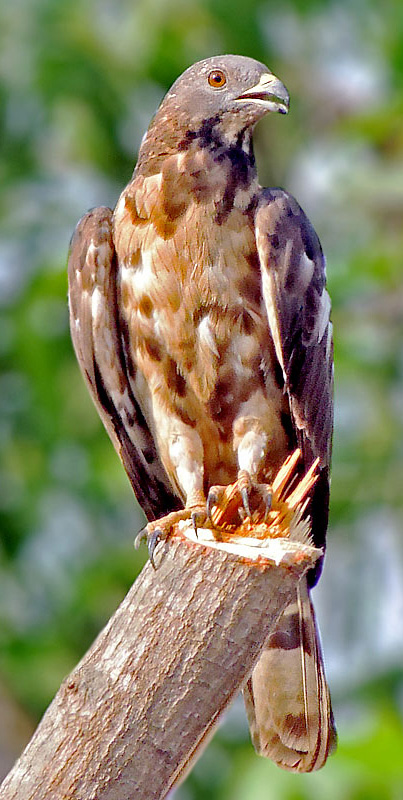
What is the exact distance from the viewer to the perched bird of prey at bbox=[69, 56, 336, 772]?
344cm

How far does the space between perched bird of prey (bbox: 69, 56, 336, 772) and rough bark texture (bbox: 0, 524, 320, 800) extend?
1.01 metres

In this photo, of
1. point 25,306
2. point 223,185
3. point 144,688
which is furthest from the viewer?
point 25,306

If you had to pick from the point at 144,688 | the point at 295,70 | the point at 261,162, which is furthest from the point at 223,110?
the point at 295,70

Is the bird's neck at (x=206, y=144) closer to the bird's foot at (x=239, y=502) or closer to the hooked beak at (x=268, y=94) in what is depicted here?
the hooked beak at (x=268, y=94)

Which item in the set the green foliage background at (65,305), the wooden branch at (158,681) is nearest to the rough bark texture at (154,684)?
the wooden branch at (158,681)

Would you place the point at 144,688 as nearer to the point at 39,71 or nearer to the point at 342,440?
the point at 342,440

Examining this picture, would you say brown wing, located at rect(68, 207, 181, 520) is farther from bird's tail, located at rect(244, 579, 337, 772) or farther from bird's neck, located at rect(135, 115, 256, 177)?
bird's tail, located at rect(244, 579, 337, 772)

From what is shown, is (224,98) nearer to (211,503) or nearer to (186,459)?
(186,459)

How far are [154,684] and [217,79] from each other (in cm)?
207

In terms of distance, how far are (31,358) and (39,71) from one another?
5.62 feet

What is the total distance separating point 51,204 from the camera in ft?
22.8

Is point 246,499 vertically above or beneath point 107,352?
beneath

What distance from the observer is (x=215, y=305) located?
11.3 feet

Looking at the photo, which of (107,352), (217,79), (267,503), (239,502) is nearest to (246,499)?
(239,502)
